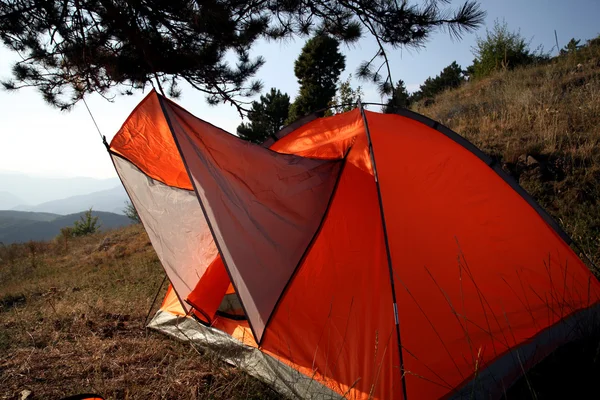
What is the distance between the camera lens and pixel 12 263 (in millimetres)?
9867

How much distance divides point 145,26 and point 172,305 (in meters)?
2.88

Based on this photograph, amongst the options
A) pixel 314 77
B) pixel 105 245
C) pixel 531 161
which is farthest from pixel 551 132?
pixel 314 77

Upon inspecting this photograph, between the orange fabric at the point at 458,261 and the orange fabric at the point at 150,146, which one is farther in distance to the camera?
the orange fabric at the point at 150,146

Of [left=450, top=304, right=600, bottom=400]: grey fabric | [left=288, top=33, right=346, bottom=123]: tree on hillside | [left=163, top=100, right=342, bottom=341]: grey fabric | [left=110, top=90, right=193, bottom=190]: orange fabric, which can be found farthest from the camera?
[left=288, top=33, right=346, bottom=123]: tree on hillside

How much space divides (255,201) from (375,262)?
2.85 feet

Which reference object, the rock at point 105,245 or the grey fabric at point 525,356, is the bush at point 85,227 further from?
the grey fabric at point 525,356

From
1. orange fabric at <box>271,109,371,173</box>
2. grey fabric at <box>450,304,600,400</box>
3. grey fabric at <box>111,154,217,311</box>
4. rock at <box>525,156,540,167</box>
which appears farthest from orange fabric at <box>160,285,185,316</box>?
rock at <box>525,156,540,167</box>

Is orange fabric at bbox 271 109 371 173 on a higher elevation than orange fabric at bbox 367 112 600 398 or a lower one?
higher

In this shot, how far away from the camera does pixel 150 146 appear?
279 centimetres

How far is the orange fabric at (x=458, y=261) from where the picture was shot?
193 centimetres

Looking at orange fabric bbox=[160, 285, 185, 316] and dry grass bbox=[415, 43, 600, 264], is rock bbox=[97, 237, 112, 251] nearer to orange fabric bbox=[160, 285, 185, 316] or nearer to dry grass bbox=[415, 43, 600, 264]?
orange fabric bbox=[160, 285, 185, 316]

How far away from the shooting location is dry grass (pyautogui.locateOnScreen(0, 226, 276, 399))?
7.41 feet

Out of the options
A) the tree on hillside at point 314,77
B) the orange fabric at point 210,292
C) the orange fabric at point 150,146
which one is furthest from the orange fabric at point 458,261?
the tree on hillside at point 314,77

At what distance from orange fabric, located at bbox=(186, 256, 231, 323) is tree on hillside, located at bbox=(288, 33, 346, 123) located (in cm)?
1586
